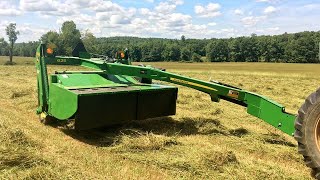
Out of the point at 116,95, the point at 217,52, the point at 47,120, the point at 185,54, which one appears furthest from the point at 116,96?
the point at 185,54

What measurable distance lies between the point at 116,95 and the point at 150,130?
99cm

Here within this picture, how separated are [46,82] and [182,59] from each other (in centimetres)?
8309

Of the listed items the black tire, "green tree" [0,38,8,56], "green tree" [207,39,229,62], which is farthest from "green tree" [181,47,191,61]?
the black tire

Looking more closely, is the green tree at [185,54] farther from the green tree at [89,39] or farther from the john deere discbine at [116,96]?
the john deere discbine at [116,96]

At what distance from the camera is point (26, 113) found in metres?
8.44

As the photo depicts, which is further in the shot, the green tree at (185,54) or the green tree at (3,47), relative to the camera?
the green tree at (185,54)

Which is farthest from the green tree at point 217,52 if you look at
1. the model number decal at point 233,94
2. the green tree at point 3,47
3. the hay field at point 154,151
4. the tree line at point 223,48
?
the model number decal at point 233,94

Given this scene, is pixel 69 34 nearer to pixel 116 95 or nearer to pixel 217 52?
pixel 217 52

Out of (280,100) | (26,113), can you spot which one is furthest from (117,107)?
(280,100)

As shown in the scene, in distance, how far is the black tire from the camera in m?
3.95

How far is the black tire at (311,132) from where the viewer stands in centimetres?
395

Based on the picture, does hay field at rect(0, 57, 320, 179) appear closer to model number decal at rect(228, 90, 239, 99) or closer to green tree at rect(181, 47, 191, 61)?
model number decal at rect(228, 90, 239, 99)

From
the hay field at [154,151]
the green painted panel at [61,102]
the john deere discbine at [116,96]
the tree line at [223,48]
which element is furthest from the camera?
the tree line at [223,48]

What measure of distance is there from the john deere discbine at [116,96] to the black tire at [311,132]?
0.74 m
